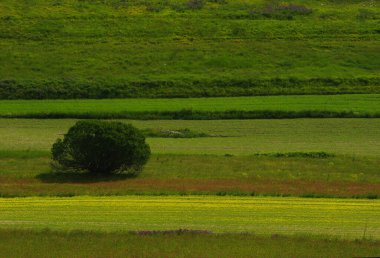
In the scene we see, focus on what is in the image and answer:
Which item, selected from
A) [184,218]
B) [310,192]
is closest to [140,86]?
[310,192]

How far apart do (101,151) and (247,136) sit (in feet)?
48.7

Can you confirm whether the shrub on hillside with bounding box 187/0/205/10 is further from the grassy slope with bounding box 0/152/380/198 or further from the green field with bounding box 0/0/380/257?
the grassy slope with bounding box 0/152/380/198

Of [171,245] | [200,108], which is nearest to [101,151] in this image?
[171,245]

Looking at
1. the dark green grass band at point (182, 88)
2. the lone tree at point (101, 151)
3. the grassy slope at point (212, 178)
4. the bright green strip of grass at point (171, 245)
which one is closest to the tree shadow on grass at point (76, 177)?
the grassy slope at point (212, 178)

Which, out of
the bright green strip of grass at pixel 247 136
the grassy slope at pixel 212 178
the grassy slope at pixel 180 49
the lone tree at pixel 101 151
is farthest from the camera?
the grassy slope at pixel 180 49

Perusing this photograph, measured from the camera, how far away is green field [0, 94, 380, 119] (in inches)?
2037

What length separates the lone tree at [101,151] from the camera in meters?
30.9

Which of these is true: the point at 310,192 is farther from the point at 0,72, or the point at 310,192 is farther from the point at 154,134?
the point at 0,72

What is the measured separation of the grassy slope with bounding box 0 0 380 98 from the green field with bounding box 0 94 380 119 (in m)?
3.65

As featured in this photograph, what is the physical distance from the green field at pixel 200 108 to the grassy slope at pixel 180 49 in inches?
144

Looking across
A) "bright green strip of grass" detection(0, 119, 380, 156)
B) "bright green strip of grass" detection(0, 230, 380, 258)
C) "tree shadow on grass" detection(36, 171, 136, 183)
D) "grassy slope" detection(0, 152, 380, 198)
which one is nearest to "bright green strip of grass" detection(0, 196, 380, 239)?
"bright green strip of grass" detection(0, 230, 380, 258)

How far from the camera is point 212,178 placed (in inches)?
1164

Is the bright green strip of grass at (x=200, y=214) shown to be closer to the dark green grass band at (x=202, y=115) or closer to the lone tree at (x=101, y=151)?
the lone tree at (x=101, y=151)

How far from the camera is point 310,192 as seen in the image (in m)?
26.3
